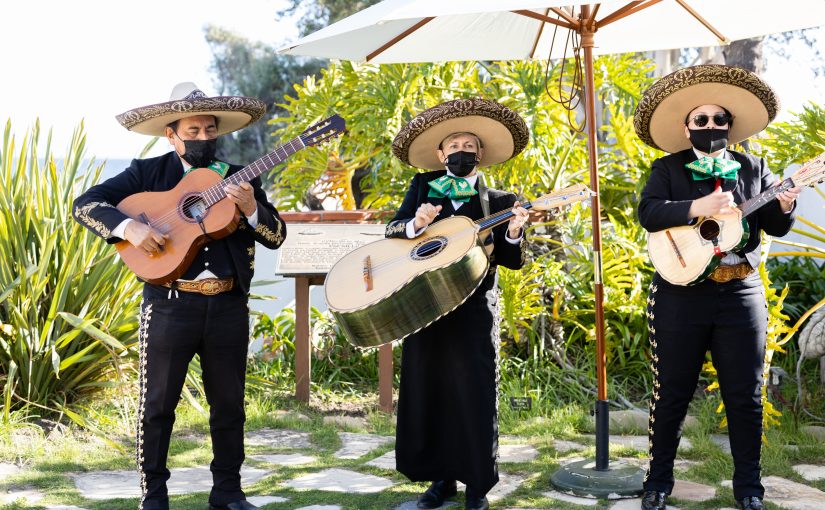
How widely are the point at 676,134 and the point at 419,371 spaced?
1.61 m

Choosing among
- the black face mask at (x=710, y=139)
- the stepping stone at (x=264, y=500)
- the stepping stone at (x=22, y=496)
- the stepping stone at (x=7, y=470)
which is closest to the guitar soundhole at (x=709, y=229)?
the black face mask at (x=710, y=139)

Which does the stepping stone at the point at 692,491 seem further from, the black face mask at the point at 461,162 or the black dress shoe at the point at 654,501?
the black face mask at the point at 461,162

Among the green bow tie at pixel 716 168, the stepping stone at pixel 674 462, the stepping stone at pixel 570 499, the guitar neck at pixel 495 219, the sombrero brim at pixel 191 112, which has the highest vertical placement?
the sombrero brim at pixel 191 112

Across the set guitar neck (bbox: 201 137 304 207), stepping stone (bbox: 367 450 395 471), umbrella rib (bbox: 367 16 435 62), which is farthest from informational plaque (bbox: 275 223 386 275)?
guitar neck (bbox: 201 137 304 207)

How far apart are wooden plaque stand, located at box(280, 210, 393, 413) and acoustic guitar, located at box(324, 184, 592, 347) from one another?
8.04 feet

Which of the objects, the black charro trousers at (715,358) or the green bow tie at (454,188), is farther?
the green bow tie at (454,188)

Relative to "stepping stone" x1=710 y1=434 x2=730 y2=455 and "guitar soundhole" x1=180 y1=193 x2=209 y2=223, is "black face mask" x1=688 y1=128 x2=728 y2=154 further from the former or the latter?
"guitar soundhole" x1=180 y1=193 x2=209 y2=223

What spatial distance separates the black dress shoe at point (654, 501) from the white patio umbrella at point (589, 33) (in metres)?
0.26

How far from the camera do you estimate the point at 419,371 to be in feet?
13.4

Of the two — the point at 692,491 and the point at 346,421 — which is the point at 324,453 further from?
the point at 692,491

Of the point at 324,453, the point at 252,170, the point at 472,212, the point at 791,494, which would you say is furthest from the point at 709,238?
the point at 324,453

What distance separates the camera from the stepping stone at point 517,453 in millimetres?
5039

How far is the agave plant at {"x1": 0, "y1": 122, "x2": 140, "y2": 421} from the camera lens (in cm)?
549

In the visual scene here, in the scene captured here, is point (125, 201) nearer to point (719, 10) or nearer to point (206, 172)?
point (206, 172)
